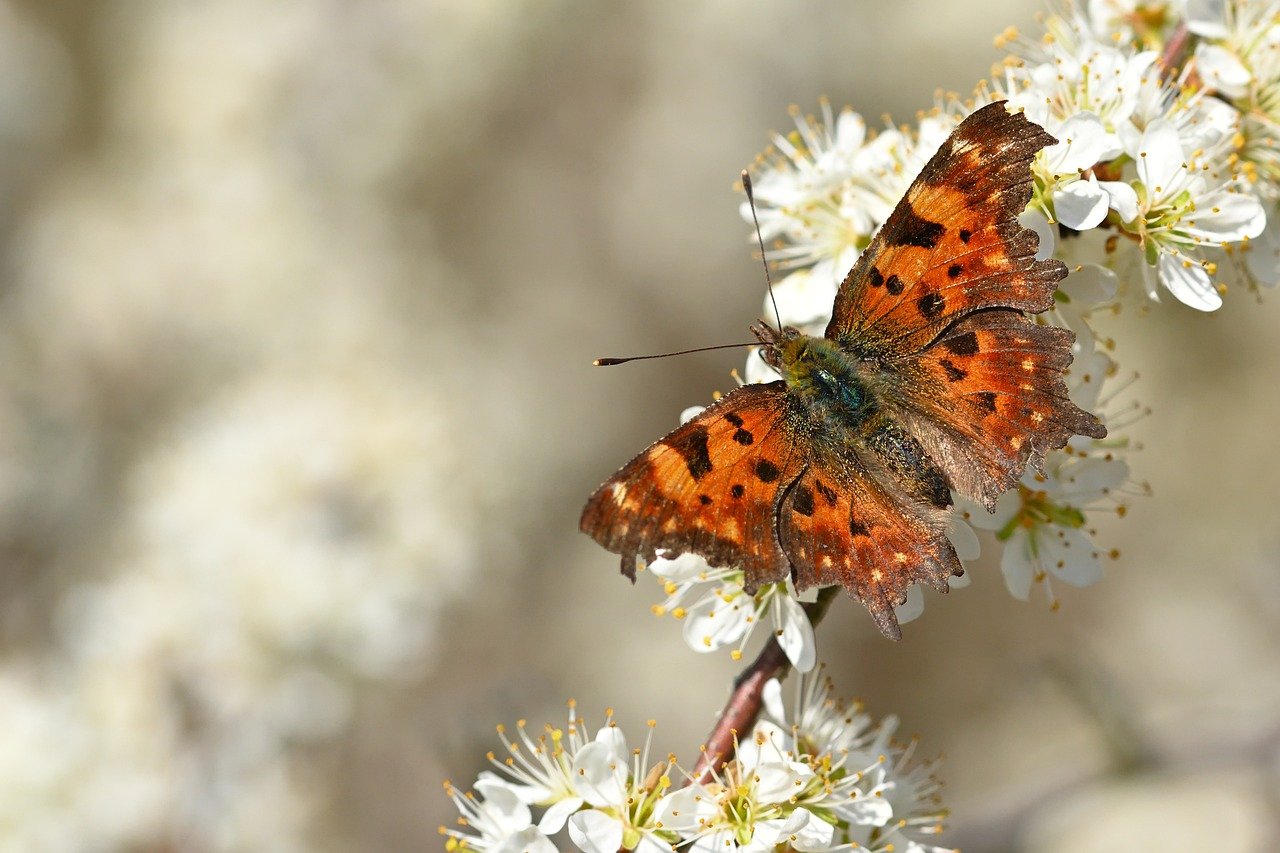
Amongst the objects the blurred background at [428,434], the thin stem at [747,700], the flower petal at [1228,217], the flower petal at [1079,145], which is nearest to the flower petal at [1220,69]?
the flower petal at [1228,217]

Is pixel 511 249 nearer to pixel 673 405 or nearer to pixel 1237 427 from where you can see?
pixel 673 405

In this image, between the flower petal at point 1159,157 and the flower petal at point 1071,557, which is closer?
the flower petal at point 1159,157

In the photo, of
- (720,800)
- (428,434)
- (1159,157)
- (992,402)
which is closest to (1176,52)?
(1159,157)

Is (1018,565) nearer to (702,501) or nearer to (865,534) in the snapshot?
(865,534)

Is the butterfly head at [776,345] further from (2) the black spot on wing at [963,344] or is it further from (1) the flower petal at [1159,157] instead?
(1) the flower petal at [1159,157]

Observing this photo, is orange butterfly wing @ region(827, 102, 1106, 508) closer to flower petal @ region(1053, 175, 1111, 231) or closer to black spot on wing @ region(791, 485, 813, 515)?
flower petal @ region(1053, 175, 1111, 231)

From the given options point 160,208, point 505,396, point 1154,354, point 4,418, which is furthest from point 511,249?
point 1154,354

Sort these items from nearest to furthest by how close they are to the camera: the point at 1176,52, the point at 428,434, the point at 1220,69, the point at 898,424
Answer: the point at 898,424 < the point at 1220,69 < the point at 1176,52 < the point at 428,434
